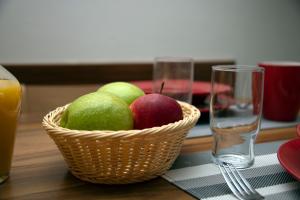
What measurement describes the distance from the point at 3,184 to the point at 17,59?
122cm

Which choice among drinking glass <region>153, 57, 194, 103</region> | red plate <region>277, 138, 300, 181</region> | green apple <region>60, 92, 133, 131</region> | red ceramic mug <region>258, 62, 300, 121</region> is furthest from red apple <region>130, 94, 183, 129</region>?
red ceramic mug <region>258, 62, 300, 121</region>

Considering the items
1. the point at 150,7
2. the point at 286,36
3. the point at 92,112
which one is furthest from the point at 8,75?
the point at 286,36

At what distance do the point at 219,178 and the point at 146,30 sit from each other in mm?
1392

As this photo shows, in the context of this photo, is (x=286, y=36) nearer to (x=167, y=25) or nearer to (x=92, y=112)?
(x=167, y=25)

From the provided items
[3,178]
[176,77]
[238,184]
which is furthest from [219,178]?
[176,77]

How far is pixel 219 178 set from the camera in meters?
0.51

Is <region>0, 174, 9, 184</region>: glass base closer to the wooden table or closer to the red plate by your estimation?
the wooden table

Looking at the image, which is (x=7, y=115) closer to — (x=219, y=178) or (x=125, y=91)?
(x=125, y=91)

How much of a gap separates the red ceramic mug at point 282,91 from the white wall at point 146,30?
0.99 m

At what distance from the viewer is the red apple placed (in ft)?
1.73

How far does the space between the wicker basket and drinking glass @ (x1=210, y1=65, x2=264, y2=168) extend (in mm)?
123

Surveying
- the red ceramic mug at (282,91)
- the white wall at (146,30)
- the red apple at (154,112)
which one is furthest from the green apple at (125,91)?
the white wall at (146,30)

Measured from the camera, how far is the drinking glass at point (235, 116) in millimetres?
585

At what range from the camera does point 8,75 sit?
0.53m
